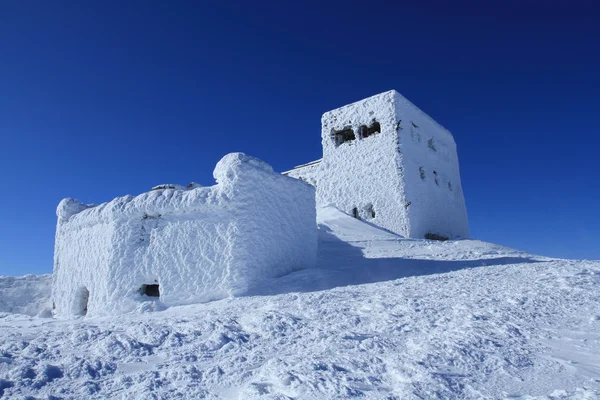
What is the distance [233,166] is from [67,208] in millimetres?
5909

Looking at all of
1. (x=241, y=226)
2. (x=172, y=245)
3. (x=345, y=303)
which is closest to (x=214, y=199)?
(x=241, y=226)

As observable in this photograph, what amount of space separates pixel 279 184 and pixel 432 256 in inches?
218

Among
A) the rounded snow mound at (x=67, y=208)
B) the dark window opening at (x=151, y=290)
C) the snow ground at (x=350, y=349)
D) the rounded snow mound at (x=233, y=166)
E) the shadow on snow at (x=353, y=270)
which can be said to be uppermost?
the rounded snow mound at (x=233, y=166)

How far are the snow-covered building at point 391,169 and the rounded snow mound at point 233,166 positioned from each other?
9498 mm

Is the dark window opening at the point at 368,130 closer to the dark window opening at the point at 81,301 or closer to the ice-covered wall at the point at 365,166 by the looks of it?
the ice-covered wall at the point at 365,166

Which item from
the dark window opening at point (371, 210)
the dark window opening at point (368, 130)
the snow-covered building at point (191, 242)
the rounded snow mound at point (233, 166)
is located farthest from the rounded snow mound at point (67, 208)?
the dark window opening at point (368, 130)

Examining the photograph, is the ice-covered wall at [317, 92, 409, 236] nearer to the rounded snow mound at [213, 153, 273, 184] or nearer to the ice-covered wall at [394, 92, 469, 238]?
the ice-covered wall at [394, 92, 469, 238]

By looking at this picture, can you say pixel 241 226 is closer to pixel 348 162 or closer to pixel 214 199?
pixel 214 199

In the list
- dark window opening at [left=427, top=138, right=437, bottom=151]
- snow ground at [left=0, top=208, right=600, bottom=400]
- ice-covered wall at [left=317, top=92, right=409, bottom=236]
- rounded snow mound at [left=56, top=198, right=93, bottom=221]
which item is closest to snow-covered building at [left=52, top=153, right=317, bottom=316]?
snow ground at [left=0, top=208, right=600, bottom=400]

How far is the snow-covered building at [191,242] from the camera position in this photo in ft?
26.7

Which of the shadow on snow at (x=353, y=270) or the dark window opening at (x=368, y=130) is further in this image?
the dark window opening at (x=368, y=130)

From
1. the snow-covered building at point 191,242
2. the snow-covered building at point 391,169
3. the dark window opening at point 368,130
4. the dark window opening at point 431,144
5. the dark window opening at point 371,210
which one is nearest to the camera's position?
the snow-covered building at point 191,242

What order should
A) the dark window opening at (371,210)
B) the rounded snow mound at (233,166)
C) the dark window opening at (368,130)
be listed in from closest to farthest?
1. the rounded snow mound at (233,166)
2. the dark window opening at (371,210)
3. the dark window opening at (368,130)

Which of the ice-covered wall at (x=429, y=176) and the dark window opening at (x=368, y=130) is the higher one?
the dark window opening at (x=368, y=130)
